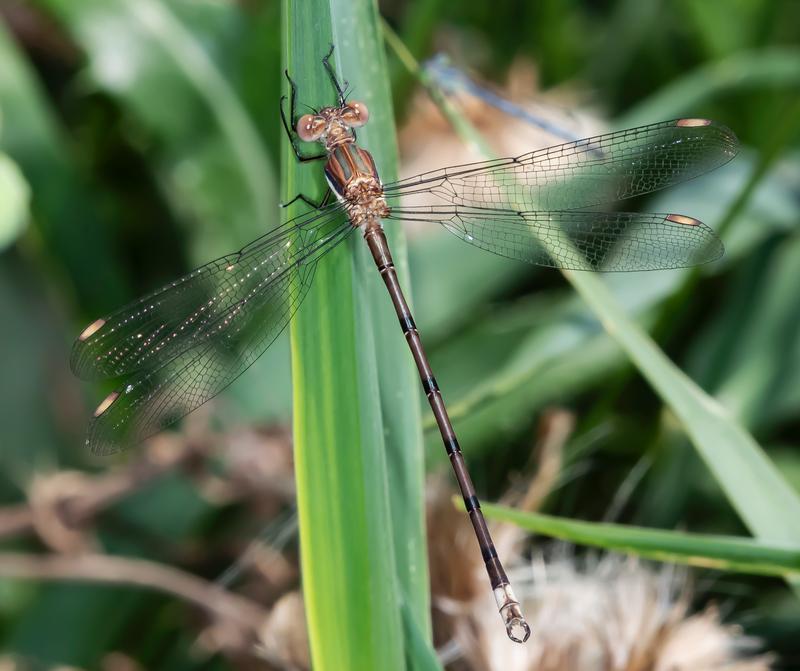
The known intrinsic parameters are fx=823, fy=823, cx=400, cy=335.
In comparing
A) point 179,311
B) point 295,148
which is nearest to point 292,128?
point 295,148

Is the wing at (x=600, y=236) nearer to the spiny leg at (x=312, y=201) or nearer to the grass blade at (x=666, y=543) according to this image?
the spiny leg at (x=312, y=201)

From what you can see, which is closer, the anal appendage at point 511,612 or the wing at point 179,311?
the anal appendage at point 511,612

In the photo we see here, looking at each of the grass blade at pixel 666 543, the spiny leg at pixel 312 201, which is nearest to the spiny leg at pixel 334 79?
the spiny leg at pixel 312 201

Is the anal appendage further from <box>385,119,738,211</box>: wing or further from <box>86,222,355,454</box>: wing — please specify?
<box>385,119,738,211</box>: wing

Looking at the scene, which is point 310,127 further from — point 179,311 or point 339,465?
point 339,465

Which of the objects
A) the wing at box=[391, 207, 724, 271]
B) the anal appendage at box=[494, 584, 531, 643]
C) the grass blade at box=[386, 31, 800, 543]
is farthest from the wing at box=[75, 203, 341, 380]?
the anal appendage at box=[494, 584, 531, 643]

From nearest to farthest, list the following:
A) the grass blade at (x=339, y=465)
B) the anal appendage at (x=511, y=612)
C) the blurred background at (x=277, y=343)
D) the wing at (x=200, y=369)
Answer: the grass blade at (x=339, y=465)
the anal appendage at (x=511, y=612)
the wing at (x=200, y=369)
the blurred background at (x=277, y=343)
